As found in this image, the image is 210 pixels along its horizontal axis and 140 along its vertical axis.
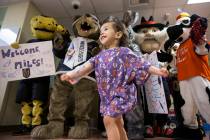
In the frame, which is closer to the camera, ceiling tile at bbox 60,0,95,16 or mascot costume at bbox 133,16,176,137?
mascot costume at bbox 133,16,176,137

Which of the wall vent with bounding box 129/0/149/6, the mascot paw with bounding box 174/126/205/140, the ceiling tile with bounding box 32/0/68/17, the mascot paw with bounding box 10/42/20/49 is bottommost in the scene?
the mascot paw with bounding box 174/126/205/140

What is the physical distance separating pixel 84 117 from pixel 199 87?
90cm

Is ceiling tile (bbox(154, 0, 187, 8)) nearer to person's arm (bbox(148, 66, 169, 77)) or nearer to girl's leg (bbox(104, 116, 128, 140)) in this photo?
person's arm (bbox(148, 66, 169, 77))

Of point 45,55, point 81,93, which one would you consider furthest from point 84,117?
point 45,55

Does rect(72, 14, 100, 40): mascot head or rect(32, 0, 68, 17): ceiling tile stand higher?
rect(32, 0, 68, 17): ceiling tile

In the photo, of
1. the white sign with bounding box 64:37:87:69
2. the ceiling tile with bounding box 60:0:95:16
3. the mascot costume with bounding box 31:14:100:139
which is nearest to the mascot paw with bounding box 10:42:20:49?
the mascot costume with bounding box 31:14:100:139

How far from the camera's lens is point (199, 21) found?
153 cm

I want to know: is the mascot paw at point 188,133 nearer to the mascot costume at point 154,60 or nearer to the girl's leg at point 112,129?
the mascot costume at point 154,60

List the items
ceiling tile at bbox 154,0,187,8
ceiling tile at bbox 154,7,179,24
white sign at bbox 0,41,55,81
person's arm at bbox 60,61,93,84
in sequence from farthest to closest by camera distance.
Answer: ceiling tile at bbox 154,7,179,24 < ceiling tile at bbox 154,0,187,8 < white sign at bbox 0,41,55,81 < person's arm at bbox 60,61,93,84

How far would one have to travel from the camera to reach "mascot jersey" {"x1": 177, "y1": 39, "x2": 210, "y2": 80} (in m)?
1.55

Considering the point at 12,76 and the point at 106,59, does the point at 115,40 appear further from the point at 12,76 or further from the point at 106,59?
the point at 12,76

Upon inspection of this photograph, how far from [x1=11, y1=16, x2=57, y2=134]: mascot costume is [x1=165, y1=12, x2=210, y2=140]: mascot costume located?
3.64ft

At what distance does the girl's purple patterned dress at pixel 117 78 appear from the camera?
0.98 metres

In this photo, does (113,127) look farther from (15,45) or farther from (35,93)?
(15,45)
